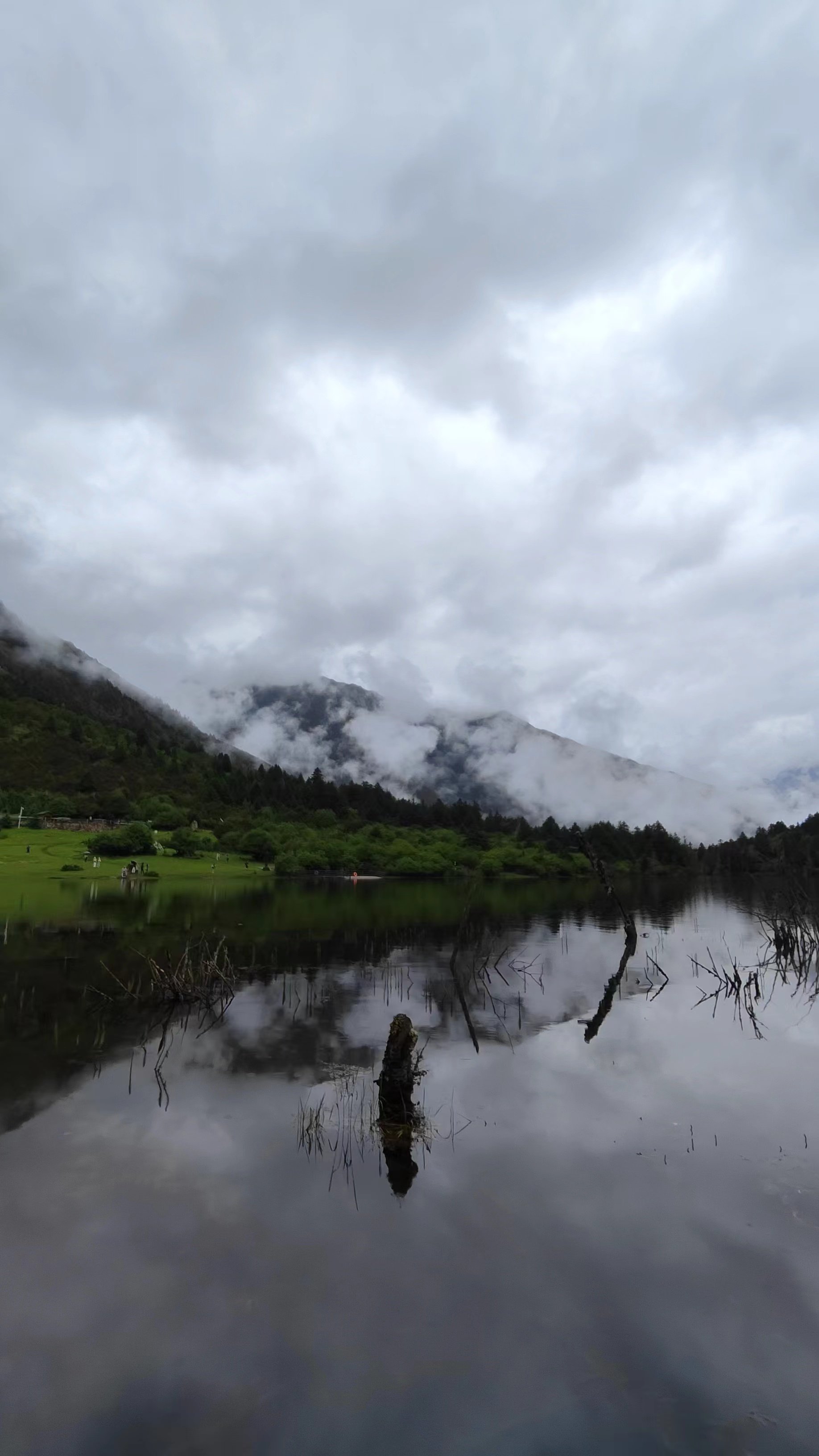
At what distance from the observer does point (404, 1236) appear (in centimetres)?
963

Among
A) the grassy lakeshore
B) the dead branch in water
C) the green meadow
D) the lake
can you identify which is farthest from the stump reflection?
the grassy lakeshore

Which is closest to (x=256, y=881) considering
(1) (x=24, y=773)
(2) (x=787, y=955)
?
(2) (x=787, y=955)

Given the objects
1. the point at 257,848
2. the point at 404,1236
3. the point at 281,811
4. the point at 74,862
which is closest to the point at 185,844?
the point at 257,848

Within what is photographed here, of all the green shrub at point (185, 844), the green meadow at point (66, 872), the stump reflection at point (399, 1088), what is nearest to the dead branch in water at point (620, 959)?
the stump reflection at point (399, 1088)

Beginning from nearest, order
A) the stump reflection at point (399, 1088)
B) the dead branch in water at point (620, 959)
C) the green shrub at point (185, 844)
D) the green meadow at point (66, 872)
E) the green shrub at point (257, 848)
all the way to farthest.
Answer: the stump reflection at point (399, 1088) < the dead branch in water at point (620, 959) < the green meadow at point (66, 872) < the green shrub at point (185, 844) < the green shrub at point (257, 848)

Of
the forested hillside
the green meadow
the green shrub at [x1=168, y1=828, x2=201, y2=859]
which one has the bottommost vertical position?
the green meadow

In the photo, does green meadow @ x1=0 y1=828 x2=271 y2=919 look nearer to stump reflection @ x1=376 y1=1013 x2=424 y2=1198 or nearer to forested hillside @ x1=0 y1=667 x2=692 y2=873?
forested hillside @ x1=0 y1=667 x2=692 y2=873

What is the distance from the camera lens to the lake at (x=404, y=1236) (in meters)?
6.72

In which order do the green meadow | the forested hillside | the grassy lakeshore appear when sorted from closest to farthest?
the green meadow, the grassy lakeshore, the forested hillside

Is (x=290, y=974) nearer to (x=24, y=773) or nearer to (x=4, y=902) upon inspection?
(x=4, y=902)

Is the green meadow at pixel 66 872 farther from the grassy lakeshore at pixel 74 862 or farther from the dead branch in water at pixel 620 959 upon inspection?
the dead branch in water at pixel 620 959

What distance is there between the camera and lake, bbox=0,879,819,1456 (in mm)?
6719

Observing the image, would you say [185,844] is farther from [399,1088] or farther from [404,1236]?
[404,1236]

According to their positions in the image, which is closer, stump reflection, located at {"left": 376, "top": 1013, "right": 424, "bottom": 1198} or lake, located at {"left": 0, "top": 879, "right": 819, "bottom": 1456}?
lake, located at {"left": 0, "top": 879, "right": 819, "bottom": 1456}
